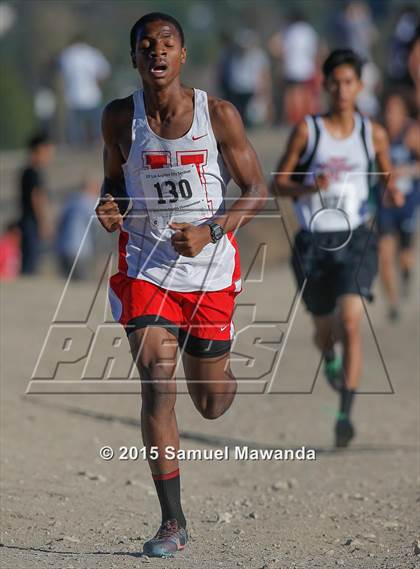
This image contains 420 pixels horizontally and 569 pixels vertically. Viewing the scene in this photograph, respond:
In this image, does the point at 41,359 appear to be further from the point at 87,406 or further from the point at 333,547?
the point at 333,547

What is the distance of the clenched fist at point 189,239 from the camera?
5578 mm

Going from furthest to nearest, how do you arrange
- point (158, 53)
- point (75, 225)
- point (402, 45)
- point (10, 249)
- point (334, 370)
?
point (402, 45) → point (75, 225) → point (10, 249) → point (334, 370) → point (158, 53)

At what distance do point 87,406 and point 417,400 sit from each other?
244 centimetres

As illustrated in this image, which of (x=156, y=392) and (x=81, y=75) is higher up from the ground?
(x=156, y=392)

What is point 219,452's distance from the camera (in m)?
8.32

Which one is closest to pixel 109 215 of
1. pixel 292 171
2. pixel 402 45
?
pixel 292 171

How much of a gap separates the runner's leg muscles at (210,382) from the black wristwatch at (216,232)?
23.6 inches

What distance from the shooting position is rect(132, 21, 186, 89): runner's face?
571cm

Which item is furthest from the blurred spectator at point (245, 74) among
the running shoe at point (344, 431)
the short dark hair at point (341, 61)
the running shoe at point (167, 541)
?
the running shoe at point (167, 541)

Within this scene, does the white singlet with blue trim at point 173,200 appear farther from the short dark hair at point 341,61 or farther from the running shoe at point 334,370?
the running shoe at point 334,370

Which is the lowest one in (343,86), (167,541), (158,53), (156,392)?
(167,541)

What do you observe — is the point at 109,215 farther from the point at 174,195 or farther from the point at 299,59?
the point at 299,59

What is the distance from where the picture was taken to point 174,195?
5.79 meters

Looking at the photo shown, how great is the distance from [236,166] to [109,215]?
22.8 inches
